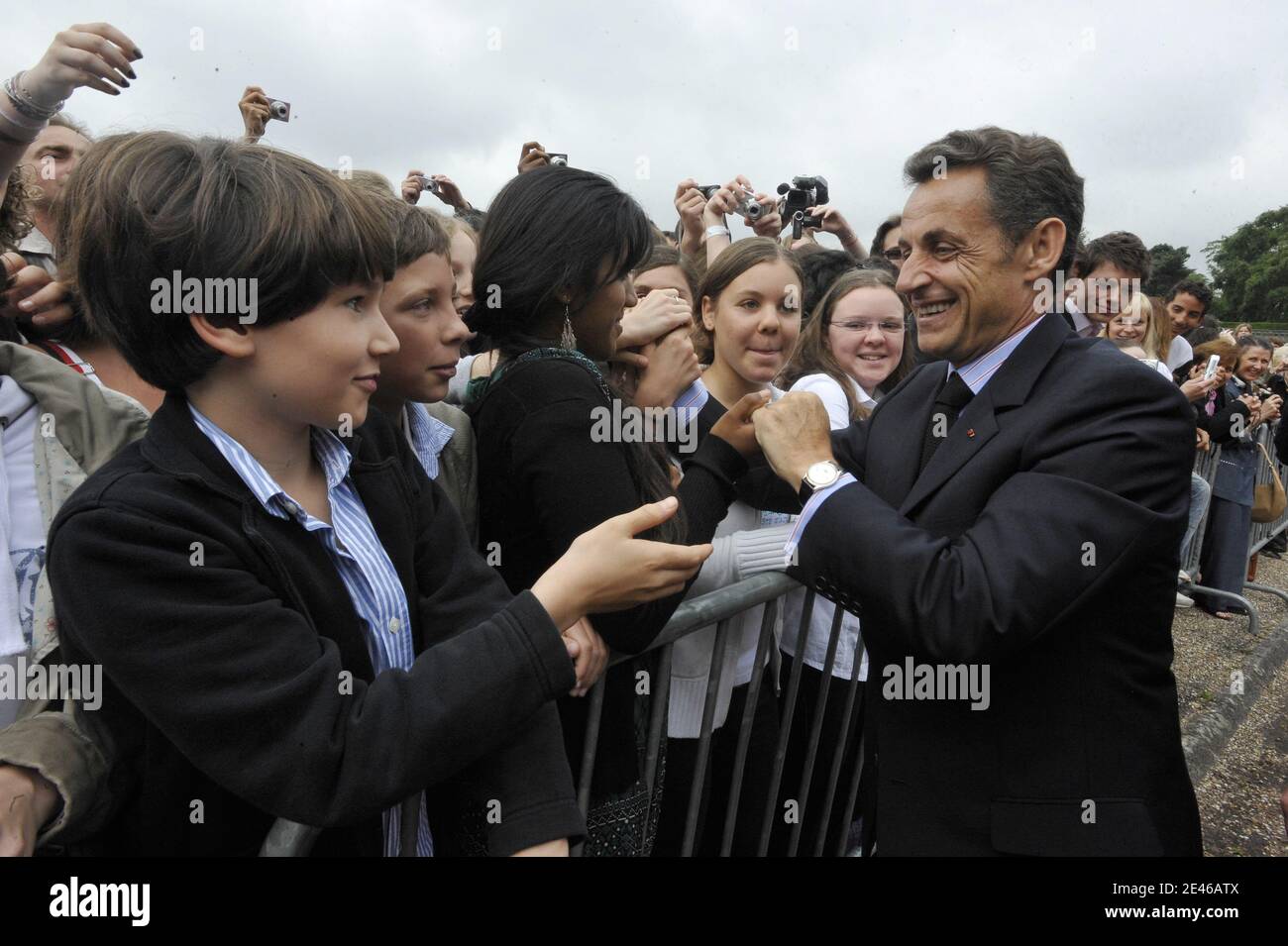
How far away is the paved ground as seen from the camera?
3859 millimetres

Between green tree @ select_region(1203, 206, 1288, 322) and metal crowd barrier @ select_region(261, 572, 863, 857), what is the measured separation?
76.7m

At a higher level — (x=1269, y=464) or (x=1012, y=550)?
(x=1269, y=464)

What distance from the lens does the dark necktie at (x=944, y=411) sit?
207 centimetres

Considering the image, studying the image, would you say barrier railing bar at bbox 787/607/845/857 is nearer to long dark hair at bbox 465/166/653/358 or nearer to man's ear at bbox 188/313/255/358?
long dark hair at bbox 465/166/653/358

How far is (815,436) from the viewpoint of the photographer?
2037 millimetres

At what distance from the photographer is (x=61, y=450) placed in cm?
155

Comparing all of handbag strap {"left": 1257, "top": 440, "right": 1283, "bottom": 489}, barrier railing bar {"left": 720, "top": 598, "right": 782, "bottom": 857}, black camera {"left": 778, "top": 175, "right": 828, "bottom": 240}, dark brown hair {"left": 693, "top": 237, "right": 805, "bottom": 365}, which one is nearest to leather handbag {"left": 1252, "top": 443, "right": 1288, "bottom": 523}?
handbag strap {"left": 1257, "top": 440, "right": 1283, "bottom": 489}

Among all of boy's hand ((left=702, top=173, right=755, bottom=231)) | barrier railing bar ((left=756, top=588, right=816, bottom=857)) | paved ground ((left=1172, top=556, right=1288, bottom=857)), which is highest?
boy's hand ((left=702, top=173, right=755, bottom=231))

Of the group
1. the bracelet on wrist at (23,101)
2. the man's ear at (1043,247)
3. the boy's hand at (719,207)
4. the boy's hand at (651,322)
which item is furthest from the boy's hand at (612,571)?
the boy's hand at (719,207)

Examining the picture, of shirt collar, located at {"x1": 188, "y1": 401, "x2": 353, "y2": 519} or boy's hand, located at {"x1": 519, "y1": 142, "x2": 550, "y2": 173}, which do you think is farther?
boy's hand, located at {"x1": 519, "y1": 142, "x2": 550, "y2": 173}

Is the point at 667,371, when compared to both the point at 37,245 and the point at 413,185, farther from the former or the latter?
the point at 413,185

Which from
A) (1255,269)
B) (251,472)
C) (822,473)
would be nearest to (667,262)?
(822,473)

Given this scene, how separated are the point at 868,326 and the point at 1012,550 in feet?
7.46
